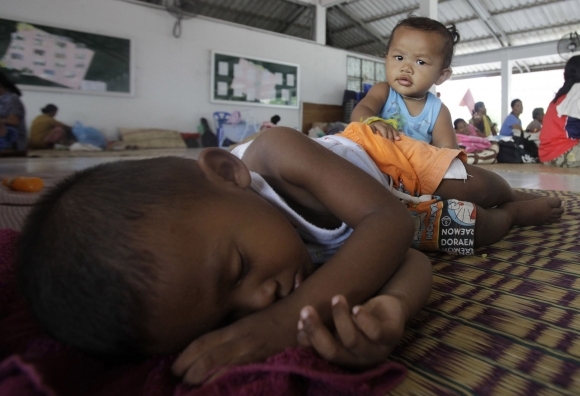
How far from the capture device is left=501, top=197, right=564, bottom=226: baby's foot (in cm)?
128

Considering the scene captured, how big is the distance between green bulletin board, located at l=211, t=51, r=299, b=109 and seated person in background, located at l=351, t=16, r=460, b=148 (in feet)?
17.8

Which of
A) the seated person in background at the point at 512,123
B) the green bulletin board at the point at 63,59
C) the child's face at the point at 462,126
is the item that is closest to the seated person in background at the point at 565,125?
the seated person in background at the point at 512,123

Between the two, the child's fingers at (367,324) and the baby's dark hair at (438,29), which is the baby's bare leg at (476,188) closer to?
the baby's dark hair at (438,29)

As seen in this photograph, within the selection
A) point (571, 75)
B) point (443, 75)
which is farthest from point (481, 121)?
point (443, 75)

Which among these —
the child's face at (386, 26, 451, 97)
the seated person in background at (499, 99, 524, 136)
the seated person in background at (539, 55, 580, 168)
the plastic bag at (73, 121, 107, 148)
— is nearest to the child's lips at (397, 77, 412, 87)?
the child's face at (386, 26, 451, 97)

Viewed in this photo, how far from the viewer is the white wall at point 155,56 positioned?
5.42 m

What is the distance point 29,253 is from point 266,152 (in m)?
0.40

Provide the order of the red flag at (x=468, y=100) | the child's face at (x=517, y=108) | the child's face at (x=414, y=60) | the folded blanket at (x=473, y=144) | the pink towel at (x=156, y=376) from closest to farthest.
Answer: the pink towel at (x=156, y=376), the child's face at (x=414, y=60), the folded blanket at (x=473, y=144), the child's face at (x=517, y=108), the red flag at (x=468, y=100)

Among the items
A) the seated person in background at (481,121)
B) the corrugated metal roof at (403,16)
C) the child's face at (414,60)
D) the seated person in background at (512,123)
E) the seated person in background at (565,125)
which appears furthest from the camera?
the corrugated metal roof at (403,16)

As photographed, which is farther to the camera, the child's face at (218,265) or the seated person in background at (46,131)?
the seated person in background at (46,131)

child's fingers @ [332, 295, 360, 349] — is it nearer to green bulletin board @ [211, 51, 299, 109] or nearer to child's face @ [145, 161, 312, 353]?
child's face @ [145, 161, 312, 353]

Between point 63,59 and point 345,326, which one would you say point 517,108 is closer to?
point 63,59

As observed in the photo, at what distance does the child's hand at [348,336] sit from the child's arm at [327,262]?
0.16 feet

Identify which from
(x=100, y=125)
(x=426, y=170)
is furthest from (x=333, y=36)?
(x=426, y=170)
